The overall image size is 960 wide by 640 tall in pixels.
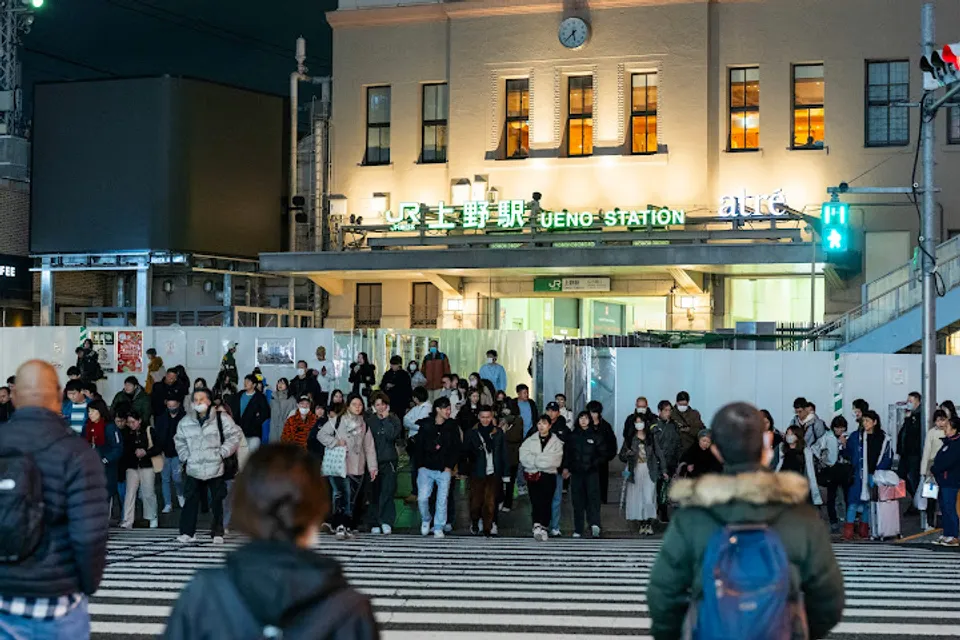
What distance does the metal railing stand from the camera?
28.7 m

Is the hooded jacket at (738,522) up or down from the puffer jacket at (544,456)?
up

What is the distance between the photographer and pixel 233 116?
135 feet

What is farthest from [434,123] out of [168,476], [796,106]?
[168,476]

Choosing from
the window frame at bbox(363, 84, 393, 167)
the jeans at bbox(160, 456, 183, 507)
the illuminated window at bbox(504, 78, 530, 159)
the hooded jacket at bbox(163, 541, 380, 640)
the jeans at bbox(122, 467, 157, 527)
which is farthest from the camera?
the window frame at bbox(363, 84, 393, 167)

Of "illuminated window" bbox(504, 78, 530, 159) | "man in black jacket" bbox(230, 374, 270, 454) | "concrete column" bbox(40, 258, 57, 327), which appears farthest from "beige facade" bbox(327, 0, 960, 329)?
"man in black jacket" bbox(230, 374, 270, 454)

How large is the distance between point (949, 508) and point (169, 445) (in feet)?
36.1

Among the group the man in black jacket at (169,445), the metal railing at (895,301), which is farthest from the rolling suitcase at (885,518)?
the metal railing at (895,301)

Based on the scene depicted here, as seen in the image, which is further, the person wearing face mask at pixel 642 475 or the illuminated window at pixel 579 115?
the illuminated window at pixel 579 115

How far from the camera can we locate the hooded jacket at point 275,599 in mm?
3807

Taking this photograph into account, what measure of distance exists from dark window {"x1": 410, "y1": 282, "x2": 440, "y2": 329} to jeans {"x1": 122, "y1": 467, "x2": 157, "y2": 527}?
64.9 feet

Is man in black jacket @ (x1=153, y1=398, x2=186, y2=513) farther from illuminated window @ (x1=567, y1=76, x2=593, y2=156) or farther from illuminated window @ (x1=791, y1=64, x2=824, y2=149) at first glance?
illuminated window @ (x1=791, y1=64, x2=824, y2=149)

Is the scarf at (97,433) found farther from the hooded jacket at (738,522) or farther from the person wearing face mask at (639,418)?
the hooded jacket at (738,522)

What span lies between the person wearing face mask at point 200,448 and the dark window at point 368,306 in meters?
22.3

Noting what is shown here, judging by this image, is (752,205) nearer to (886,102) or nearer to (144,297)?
(886,102)
